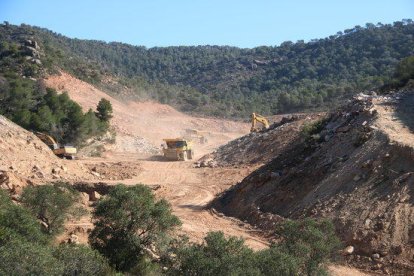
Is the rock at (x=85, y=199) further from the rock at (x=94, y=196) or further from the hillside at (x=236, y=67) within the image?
the hillside at (x=236, y=67)

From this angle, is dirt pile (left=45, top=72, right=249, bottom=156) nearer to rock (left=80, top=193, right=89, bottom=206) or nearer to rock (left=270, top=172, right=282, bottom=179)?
rock (left=80, top=193, right=89, bottom=206)

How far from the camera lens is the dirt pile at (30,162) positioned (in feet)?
71.1

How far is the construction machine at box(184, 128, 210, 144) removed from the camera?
47.5 metres

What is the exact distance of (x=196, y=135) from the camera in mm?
48656

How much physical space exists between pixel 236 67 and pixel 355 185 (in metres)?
78.1

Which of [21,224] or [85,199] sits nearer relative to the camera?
[21,224]

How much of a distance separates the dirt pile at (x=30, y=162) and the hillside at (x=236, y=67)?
937 inches

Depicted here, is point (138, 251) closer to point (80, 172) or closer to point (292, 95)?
point (80, 172)

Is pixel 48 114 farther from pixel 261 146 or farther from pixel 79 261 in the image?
pixel 79 261

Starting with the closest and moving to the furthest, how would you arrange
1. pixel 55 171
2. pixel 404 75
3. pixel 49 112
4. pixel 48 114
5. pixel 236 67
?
pixel 55 171 < pixel 404 75 < pixel 48 114 < pixel 49 112 < pixel 236 67

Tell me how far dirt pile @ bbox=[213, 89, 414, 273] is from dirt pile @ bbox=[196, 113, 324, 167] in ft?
20.1

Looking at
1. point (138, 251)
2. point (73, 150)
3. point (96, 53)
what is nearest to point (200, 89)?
point (96, 53)

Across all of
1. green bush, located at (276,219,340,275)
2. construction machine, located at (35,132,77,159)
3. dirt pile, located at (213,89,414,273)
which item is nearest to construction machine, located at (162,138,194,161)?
construction machine, located at (35,132,77,159)

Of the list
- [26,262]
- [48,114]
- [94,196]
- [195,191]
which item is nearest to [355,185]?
[195,191]
